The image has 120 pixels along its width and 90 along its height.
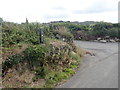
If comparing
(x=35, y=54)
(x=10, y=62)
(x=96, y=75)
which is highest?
(x=35, y=54)

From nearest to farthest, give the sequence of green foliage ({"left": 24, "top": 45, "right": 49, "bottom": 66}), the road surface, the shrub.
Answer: the road surface < the shrub < green foliage ({"left": 24, "top": 45, "right": 49, "bottom": 66})

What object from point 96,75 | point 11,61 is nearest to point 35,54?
point 11,61

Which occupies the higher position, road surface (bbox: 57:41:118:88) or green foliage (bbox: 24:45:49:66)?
green foliage (bbox: 24:45:49:66)

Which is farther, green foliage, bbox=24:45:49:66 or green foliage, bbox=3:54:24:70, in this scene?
green foliage, bbox=24:45:49:66

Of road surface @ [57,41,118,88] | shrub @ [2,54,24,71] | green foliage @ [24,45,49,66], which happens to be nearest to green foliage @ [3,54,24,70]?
shrub @ [2,54,24,71]

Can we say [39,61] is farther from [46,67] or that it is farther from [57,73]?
[57,73]

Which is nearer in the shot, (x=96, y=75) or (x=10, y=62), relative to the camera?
(x=10, y=62)

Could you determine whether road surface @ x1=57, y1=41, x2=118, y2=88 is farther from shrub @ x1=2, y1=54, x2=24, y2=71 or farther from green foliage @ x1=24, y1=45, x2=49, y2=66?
shrub @ x1=2, y1=54, x2=24, y2=71

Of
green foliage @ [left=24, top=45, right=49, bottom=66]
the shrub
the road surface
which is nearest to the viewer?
the road surface

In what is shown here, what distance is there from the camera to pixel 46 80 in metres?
7.69

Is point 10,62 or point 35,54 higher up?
point 35,54

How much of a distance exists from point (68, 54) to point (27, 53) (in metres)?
3.05

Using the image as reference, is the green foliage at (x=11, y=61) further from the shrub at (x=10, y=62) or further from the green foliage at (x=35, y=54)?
the green foliage at (x=35, y=54)

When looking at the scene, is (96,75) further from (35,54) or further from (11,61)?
(11,61)
